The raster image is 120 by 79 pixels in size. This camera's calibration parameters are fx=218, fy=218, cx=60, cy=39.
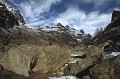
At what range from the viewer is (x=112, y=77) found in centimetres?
1709

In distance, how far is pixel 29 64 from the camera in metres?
29.4

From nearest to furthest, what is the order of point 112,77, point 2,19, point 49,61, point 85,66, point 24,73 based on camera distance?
1. point 112,77
2. point 85,66
3. point 24,73
4. point 49,61
5. point 2,19

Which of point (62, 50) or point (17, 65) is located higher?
point (62, 50)

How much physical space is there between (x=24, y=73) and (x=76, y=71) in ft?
22.6

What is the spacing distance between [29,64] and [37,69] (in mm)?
1742

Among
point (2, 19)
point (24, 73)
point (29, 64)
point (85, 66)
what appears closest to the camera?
point (85, 66)

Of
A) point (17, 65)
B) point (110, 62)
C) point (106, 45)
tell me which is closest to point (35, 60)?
point (17, 65)

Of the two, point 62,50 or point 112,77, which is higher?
point 62,50

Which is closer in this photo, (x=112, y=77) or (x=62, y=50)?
(x=112, y=77)

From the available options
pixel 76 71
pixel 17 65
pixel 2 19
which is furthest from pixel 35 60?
pixel 2 19

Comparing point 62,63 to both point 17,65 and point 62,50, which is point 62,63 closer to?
point 62,50

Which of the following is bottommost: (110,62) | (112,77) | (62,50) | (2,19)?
(112,77)

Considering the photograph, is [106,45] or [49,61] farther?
[106,45]

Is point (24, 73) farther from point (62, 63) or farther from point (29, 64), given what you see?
point (62, 63)
